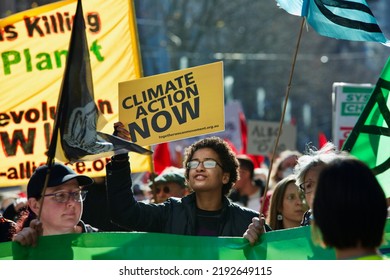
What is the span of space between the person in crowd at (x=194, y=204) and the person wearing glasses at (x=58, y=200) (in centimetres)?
20

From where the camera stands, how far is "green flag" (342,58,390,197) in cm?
642

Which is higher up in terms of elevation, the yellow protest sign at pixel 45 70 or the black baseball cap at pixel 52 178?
the yellow protest sign at pixel 45 70

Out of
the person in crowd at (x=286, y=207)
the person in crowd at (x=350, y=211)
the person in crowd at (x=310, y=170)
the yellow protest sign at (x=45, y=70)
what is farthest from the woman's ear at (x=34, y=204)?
the person in crowd at (x=350, y=211)

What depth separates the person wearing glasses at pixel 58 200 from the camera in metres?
5.93

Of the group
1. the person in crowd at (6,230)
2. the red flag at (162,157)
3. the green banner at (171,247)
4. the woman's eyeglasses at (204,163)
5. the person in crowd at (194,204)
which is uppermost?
the red flag at (162,157)

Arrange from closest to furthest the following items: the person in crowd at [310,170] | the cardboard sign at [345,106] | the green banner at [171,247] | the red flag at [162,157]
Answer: the green banner at [171,247], the person in crowd at [310,170], the cardboard sign at [345,106], the red flag at [162,157]

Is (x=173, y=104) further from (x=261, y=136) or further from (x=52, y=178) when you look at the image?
(x=261, y=136)

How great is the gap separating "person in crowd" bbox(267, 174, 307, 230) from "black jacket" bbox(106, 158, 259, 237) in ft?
3.21

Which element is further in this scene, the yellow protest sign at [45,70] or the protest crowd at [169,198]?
the yellow protest sign at [45,70]

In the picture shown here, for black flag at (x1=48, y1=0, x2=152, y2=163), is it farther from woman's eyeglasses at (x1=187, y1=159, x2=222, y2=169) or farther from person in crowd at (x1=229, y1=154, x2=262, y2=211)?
person in crowd at (x1=229, y1=154, x2=262, y2=211)

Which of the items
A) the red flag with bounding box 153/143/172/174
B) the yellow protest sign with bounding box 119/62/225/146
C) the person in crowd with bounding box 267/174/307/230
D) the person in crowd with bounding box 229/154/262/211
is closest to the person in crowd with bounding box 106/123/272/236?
the yellow protest sign with bounding box 119/62/225/146

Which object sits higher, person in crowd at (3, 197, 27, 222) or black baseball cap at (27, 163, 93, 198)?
black baseball cap at (27, 163, 93, 198)

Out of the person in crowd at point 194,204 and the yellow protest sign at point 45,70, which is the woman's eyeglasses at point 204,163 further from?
the yellow protest sign at point 45,70
